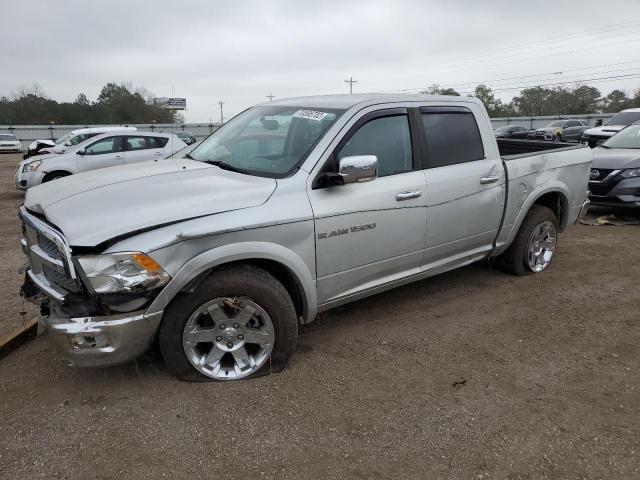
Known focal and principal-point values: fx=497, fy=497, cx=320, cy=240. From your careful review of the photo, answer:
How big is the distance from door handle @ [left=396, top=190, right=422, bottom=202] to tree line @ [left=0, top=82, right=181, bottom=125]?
62083 mm

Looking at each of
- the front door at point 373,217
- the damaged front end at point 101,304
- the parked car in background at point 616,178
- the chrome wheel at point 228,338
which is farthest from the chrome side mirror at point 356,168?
the parked car in background at point 616,178

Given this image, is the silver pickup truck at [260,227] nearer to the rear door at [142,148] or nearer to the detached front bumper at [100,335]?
the detached front bumper at [100,335]

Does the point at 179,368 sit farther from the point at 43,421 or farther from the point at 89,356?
the point at 43,421

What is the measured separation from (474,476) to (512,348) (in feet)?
4.81

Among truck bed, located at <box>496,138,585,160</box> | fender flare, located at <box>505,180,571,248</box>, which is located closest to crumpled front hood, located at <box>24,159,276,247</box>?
fender flare, located at <box>505,180,571,248</box>

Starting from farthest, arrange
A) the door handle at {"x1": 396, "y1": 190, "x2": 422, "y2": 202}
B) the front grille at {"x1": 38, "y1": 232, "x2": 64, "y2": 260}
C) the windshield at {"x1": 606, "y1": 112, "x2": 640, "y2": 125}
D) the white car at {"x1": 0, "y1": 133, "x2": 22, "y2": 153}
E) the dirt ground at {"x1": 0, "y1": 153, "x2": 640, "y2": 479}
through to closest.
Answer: the white car at {"x1": 0, "y1": 133, "x2": 22, "y2": 153} < the windshield at {"x1": 606, "y1": 112, "x2": 640, "y2": 125} < the door handle at {"x1": 396, "y1": 190, "x2": 422, "y2": 202} < the front grille at {"x1": 38, "y1": 232, "x2": 64, "y2": 260} < the dirt ground at {"x1": 0, "y1": 153, "x2": 640, "y2": 479}

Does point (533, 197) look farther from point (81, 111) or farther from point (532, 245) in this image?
point (81, 111)

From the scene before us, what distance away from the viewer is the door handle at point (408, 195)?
142 inches

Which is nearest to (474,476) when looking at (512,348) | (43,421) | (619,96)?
(512,348)

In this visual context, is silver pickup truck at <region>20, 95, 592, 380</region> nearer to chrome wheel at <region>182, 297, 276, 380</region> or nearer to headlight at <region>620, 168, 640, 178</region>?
chrome wheel at <region>182, 297, 276, 380</region>

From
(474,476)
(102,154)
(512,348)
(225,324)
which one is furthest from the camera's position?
(102,154)

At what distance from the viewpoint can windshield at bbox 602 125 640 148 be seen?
830 centimetres

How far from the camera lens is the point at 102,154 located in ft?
37.8

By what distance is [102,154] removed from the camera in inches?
454
